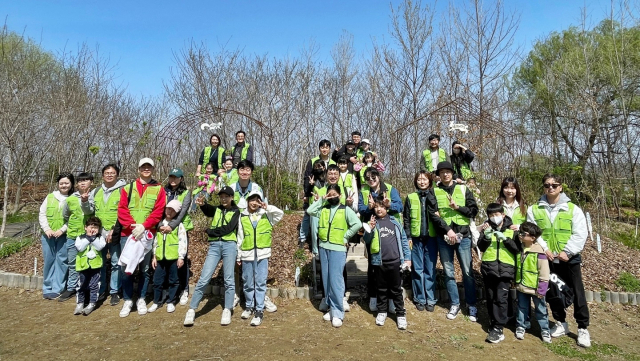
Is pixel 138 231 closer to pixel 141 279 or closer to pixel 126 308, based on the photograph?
pixel 141 279

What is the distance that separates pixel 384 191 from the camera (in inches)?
182

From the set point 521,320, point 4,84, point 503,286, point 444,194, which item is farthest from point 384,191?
point 4,84

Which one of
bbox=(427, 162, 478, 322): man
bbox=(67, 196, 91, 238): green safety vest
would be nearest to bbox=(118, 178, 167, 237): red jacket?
bbox=(67, 196, 91, 238): green safety vest

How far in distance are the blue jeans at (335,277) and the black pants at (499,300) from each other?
163 centimetres

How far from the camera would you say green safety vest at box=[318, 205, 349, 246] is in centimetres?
411

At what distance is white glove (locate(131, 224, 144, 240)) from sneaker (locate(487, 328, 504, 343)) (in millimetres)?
4091

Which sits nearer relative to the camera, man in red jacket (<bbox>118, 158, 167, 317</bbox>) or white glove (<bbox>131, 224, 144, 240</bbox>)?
white glove (<bbox>131, 224, 144, 240</bbox>)

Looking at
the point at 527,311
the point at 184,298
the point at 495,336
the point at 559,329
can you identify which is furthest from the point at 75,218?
the point at 559,329

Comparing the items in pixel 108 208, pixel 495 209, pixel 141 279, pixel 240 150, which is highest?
pixel 240 150

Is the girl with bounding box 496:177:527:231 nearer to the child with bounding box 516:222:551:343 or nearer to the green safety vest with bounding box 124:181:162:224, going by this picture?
the child with bounding box 516:222:551:343

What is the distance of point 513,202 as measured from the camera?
4141mm

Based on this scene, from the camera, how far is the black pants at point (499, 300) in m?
3.75

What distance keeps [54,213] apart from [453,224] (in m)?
5.36

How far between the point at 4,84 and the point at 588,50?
20.0 metres
